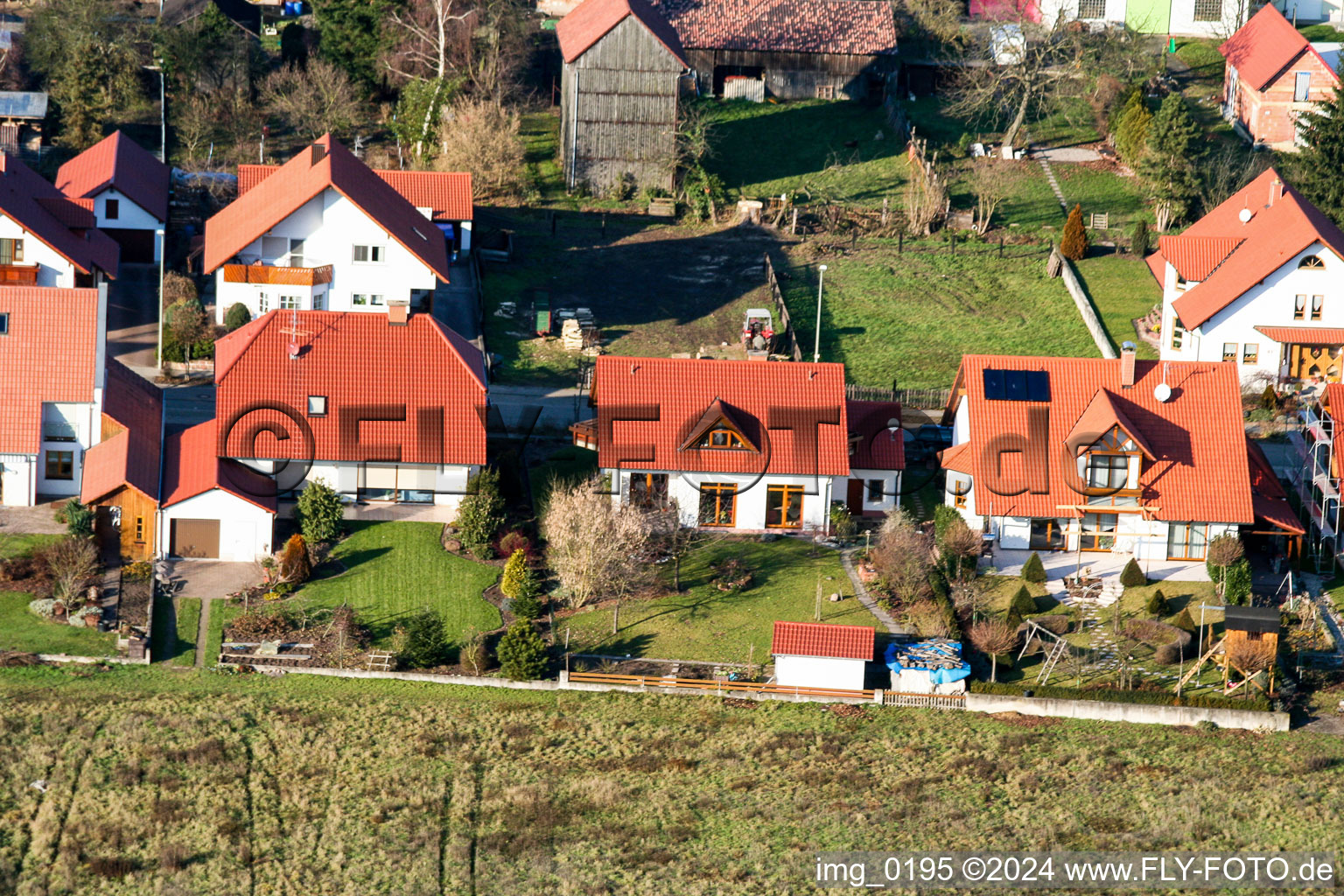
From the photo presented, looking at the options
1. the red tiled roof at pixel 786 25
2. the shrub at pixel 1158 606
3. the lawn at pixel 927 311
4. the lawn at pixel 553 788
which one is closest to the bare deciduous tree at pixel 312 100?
the red tiled roof at pixel 786 25

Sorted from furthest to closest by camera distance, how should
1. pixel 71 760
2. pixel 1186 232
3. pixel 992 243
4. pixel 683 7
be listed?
pixel 683 7
pixel 992 243
pixel 1186 232
pixel 71 760

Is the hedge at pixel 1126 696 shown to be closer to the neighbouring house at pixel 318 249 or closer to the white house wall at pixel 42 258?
the neighbouring house at pixel 318 249

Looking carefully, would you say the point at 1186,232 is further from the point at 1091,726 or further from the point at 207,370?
the point at 207,370

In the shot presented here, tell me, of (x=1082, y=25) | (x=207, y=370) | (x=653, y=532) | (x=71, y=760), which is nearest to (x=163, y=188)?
(x=207, y=370)

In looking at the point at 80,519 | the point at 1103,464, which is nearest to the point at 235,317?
the point at 80,519

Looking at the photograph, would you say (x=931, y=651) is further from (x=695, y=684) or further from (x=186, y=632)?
(x=186, y=632)
